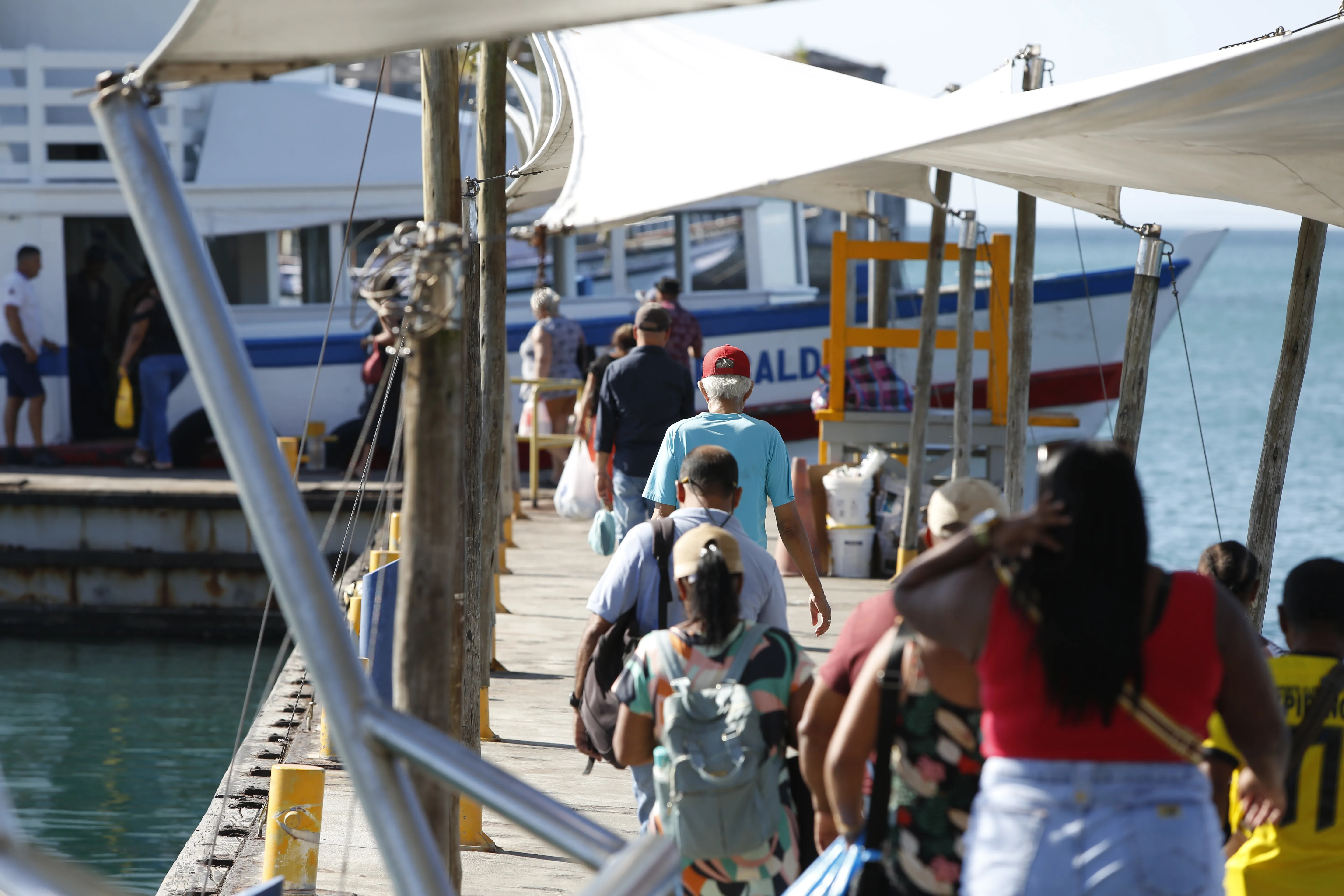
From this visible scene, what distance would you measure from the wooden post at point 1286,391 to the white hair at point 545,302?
25.2 ft

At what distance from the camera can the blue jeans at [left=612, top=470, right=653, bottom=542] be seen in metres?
7.72

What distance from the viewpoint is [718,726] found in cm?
336

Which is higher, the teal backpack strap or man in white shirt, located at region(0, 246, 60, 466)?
man in white shirt, located at region(0, 246, 60, 466)

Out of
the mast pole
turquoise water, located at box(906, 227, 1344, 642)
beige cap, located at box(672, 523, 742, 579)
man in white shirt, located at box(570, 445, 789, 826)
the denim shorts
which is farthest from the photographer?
turquoise water, located at box(906, 227, 1344, 642)

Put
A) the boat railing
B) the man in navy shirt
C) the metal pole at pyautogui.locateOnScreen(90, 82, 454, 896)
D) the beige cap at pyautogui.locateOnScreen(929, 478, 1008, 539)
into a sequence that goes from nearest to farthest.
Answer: the metal pole at pyautogui.locateOnScreen(90, 82, 454, 896) < the beige cap at pyautogui.locateOnScreen(929, 478, 1008, 539) < the man in navy shirt < the boat railing

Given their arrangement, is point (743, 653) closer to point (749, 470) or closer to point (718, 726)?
A: point (718, 726)

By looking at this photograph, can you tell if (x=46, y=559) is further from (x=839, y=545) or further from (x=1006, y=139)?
(x=1006, y=139)

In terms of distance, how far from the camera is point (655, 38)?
806 centimetres

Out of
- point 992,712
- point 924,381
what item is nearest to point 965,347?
point 924,381

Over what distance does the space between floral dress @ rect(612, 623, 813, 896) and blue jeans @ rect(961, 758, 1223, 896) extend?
93 centimetres

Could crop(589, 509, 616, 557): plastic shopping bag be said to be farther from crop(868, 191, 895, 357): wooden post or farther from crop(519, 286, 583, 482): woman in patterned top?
crop(868, 191, 895, 357): wooden post

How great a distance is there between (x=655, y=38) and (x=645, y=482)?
2444 mm

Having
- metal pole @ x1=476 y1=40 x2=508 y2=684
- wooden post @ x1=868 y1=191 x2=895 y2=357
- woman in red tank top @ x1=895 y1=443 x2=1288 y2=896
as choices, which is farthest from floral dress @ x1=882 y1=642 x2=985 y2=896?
wooden post @ x1=868 y1=191 x2=895 y2=357

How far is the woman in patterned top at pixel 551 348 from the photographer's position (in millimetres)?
13148
